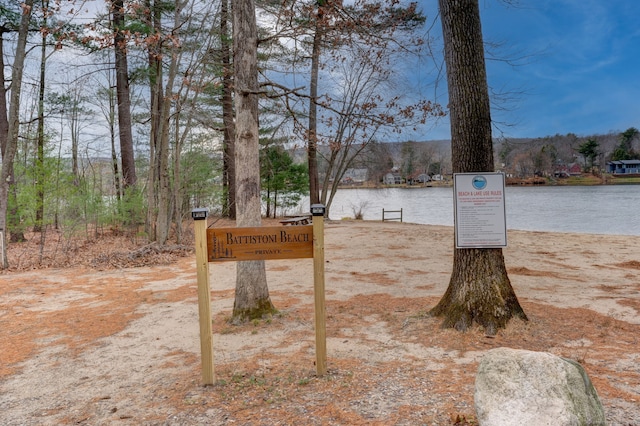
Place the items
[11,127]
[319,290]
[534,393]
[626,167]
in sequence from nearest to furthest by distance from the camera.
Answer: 1. [534,393]
2. [319,290]
3. [11,127]
4. [626,167]

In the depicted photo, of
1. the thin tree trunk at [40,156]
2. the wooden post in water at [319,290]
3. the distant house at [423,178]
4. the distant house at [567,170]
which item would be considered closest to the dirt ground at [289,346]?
the wooden post in water at [319,290]

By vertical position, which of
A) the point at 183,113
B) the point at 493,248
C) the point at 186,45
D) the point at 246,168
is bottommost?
the point at 493,248

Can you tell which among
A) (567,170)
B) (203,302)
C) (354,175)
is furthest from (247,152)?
(567,170)

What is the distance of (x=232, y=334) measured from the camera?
4359mm

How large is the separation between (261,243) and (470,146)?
2423mm

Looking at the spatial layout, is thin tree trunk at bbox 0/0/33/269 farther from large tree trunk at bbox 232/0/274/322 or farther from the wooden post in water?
the wooden post in water

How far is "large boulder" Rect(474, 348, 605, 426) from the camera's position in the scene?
198cm

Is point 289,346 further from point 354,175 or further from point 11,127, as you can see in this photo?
point 354,175

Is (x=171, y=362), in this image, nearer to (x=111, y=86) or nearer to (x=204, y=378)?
(x=204, y=378)

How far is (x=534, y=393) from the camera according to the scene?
2.06m

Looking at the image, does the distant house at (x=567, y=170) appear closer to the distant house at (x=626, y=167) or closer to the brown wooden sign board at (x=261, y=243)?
the distant house at (x=626, y=167)

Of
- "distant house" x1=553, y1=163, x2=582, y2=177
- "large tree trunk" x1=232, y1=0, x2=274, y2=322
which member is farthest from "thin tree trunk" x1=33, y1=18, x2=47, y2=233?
"distant house" x1=553, y1=163, x2=582, y2=177

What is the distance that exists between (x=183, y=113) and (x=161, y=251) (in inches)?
144

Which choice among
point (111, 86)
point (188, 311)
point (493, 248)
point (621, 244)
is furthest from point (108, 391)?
point (111, 86)
